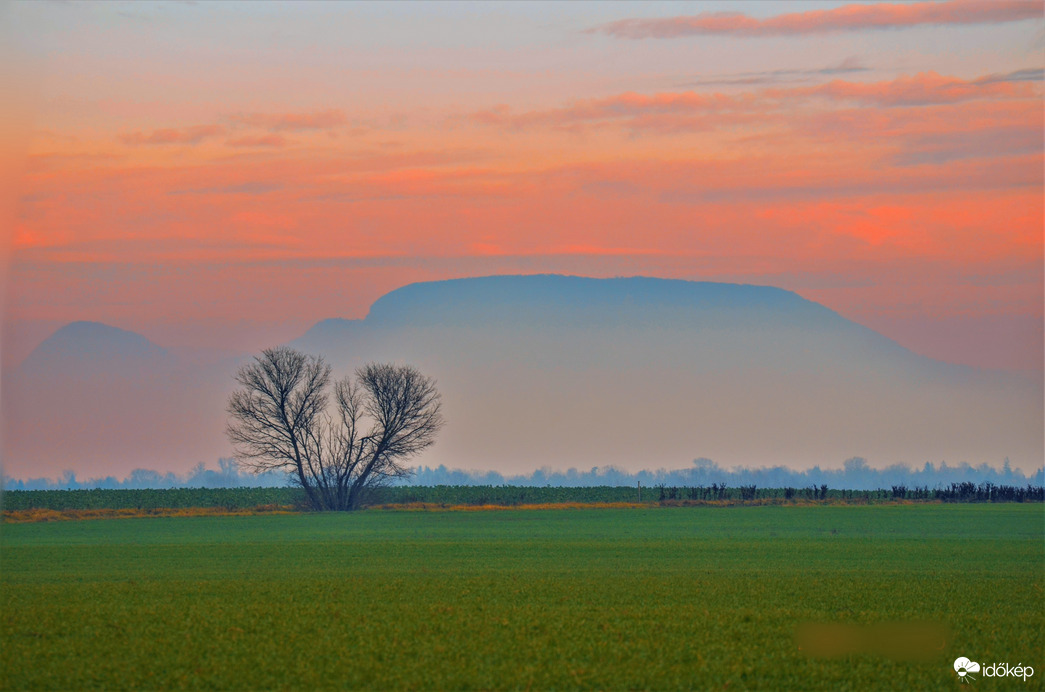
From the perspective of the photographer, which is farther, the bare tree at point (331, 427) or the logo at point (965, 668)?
the bare tree at point (331, 427)

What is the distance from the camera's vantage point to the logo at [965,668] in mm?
16828

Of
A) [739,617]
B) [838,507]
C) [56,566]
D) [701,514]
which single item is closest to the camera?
[739,617]

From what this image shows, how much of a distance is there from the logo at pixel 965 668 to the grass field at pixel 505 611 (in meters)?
0.18

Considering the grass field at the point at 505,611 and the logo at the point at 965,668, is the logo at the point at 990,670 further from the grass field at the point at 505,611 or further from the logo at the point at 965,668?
the grass field at the point at 505,611

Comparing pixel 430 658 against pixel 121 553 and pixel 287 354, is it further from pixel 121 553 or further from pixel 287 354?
pixel 287 354

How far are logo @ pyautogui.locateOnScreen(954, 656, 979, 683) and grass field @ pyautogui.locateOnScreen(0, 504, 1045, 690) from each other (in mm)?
177

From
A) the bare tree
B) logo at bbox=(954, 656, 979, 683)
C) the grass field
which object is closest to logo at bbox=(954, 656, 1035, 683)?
logo at bbox=(954, 656, 979, 683)

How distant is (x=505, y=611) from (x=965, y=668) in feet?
30.6

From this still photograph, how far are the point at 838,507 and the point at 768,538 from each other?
39.2m

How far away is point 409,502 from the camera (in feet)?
312

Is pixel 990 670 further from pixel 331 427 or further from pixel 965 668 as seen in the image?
pixel 331 427

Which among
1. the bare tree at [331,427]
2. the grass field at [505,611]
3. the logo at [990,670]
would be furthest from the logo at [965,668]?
the bare tree at [331,427]

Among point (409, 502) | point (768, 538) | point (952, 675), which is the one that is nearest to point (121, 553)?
point (768, 538)

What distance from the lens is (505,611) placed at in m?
23.1
